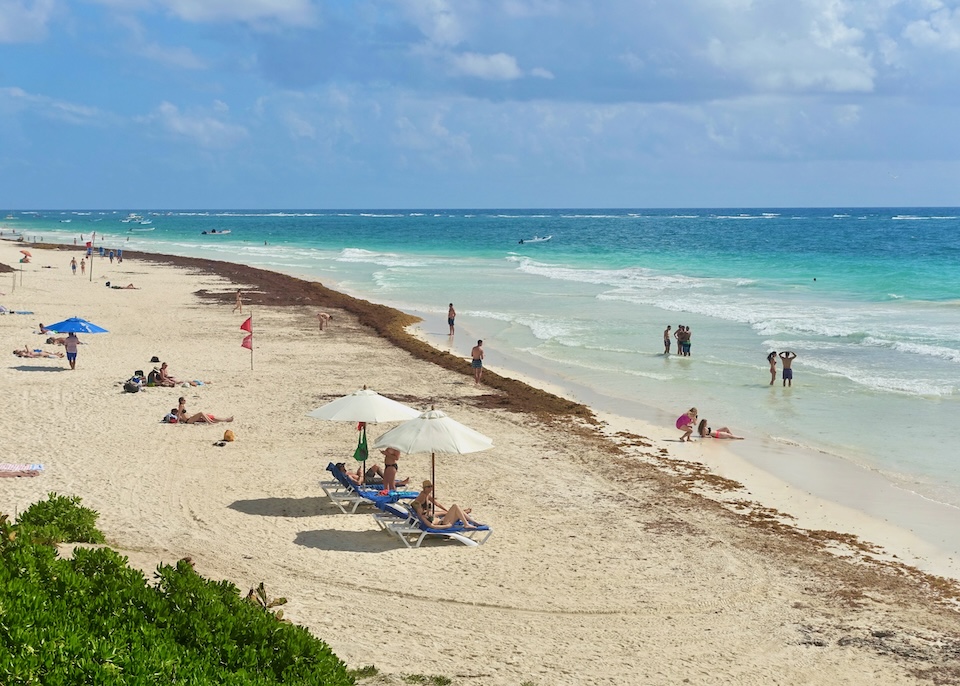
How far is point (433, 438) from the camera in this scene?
12.8 m

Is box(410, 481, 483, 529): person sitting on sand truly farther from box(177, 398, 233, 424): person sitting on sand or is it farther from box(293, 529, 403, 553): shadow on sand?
box(177, 398, 233, 424): person sitting on sand

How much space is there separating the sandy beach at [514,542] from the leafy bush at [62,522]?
0.56 m

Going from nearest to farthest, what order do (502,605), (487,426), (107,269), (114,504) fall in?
1. (502,605)
2. (114,504)
3. (487,426)
4. (107,269)

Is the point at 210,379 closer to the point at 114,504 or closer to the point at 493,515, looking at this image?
→ the point at 114,504

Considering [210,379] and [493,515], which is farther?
[210,379]

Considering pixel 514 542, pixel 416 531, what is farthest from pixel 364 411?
pixel 514 542

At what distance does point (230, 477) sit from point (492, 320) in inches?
923

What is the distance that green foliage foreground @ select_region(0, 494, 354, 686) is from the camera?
23.6 ft

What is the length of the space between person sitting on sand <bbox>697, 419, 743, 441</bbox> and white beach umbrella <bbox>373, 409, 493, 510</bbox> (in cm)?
727

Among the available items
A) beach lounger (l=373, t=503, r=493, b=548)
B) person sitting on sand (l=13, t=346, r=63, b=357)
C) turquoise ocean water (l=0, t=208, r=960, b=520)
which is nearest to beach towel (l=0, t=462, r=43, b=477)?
beach lounger (l=373, t=503, r=493, b=548)

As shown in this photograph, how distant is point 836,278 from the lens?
59.3 metres

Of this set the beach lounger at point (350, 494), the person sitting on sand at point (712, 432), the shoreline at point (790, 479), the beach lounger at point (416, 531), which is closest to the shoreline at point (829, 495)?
the shoreline at point (790, 479)

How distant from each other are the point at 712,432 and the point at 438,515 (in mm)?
8059

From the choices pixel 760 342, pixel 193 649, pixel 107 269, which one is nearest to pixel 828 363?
pixel 760 342
